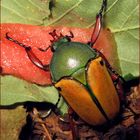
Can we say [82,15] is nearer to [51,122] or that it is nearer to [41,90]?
[41,90]

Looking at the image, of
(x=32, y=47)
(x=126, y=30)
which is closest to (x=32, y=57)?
(x=32, y=47)

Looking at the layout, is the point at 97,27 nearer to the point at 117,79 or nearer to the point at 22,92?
the point at 117,79

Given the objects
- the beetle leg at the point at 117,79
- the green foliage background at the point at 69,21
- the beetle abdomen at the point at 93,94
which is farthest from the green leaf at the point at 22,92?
the beetle leg at the point at 117,79

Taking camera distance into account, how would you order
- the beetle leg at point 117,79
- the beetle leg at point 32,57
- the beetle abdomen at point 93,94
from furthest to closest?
the beetle leg at point 32,57, the beetle leg at point 117,79, the beetle abdomen at point 93,94

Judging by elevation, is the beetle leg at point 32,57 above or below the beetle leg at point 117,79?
above

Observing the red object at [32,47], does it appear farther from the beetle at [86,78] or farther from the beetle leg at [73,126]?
the beetle leg at [73,126]

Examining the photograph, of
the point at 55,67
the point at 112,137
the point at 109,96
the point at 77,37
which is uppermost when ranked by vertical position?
the point at 77,37

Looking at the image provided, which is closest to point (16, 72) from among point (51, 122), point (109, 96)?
point (51, 122)
